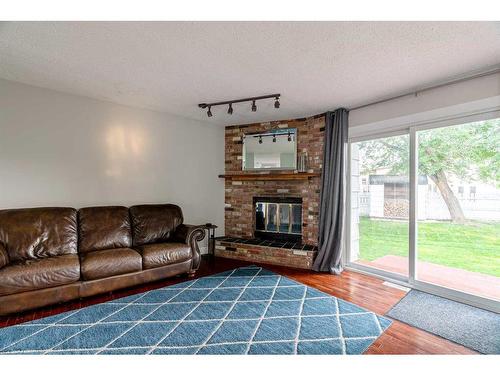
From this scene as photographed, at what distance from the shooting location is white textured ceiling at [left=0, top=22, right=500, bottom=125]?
1819 mm

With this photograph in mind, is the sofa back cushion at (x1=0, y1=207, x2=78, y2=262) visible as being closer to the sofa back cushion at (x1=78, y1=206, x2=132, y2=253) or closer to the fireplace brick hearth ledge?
the sofa back cushion at (x1=78, y1=206, x2=132, y2=253)

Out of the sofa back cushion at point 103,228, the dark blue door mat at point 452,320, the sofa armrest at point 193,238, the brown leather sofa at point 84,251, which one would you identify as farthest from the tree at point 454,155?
the sofa back cushion at point 103,228

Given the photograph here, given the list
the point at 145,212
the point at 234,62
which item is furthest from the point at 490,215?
the point at 145,212

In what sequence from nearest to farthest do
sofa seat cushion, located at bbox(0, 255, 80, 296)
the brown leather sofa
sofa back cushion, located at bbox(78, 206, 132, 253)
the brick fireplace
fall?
1. sofa seat cushion, located at bbox(0, 255, 80, 296)
2. the brown leather sofa
3. sofa back cushion, located at bbox(78, 206, 132, 253)
4. the brick fireplace

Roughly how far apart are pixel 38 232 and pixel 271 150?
3.31 metres

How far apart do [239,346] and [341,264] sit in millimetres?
2264

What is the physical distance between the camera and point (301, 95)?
3.10 metres

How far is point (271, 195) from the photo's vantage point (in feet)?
14.3

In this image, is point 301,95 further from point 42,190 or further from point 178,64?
point 42,190

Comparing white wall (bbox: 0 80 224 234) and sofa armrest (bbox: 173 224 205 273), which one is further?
sofa armrest (bbox: 173 224 205 273)

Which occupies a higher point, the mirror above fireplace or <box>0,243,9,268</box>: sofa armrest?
the mirror above fireplace

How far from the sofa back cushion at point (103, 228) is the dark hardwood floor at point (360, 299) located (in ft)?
2.13

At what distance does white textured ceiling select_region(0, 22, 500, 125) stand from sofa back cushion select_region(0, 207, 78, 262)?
4.92 feet

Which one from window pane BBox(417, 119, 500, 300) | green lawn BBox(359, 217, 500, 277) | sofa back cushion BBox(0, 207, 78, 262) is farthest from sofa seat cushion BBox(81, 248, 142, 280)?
window pane BBox(417, 119, 500, 300)
